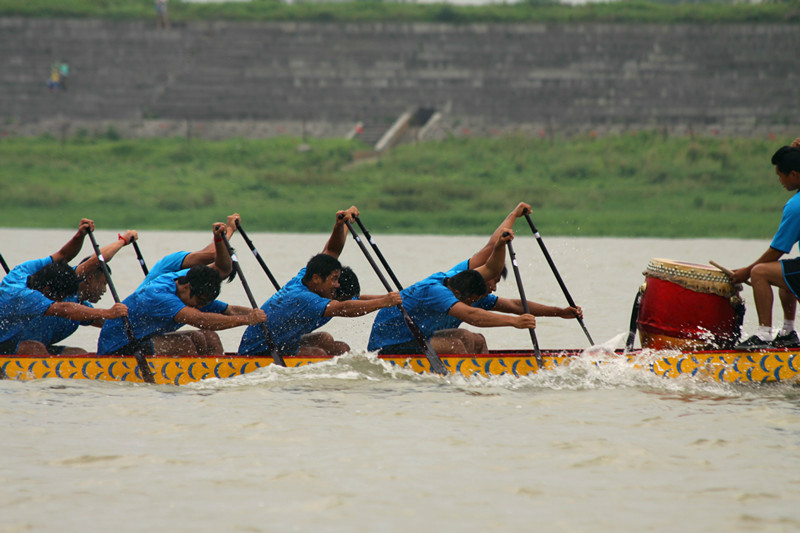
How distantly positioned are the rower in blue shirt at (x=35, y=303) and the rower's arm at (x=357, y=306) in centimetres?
152

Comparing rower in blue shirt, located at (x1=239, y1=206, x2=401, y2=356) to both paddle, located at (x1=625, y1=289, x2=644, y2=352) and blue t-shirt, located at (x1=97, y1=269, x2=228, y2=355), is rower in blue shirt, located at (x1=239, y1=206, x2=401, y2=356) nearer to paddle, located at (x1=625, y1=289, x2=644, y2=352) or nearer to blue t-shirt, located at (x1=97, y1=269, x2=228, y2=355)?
blue t-shirt, located at (x1=97, y1=269, x2=228, y2=355)

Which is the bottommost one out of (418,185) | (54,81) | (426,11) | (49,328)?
(49,328)

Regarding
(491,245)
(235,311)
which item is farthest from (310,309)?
(491,245)

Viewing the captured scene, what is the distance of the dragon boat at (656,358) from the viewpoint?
24.3ft

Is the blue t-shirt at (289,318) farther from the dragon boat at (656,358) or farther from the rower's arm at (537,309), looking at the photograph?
the rower's arm at (537,309)

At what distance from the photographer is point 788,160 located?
23.8 feet

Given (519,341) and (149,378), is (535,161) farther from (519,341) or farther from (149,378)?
(149,378)

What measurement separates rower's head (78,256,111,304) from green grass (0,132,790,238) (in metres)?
14.9

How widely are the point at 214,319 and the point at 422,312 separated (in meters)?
1.57

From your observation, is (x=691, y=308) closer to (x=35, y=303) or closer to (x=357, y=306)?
(x=357, y=306)

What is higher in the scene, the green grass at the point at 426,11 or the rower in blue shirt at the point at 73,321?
the green grass at the point at 426,11

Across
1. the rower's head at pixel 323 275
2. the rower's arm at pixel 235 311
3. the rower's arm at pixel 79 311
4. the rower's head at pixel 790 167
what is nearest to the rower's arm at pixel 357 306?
the rower's head at pixel 323 275

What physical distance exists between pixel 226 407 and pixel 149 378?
3.08 feet

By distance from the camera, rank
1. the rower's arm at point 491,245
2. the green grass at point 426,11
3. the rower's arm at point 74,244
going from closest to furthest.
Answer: the rower's arm at point 491,245, the rower's arm at point 74,244, the green grass at point 426,11
